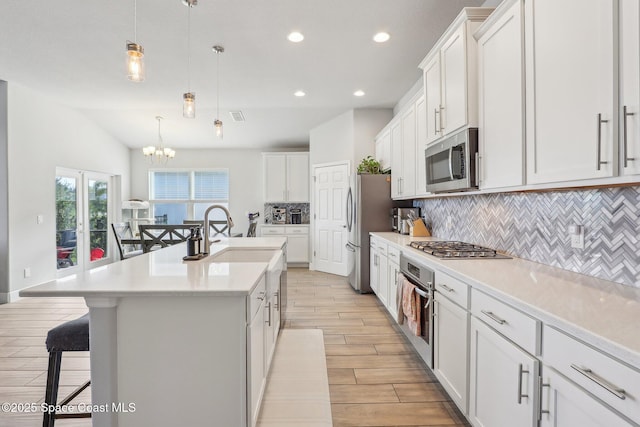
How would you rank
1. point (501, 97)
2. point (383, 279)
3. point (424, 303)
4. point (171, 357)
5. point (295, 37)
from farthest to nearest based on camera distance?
point (383, 279) → point (295, 37) → point (424, 303) → point (501, 97) → point (171, 357)

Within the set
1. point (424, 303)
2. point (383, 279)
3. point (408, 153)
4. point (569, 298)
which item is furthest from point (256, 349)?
point (408, 153)

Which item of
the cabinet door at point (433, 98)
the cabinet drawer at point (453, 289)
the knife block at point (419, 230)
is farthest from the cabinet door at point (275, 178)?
the cabinet drawer at point (453, 289)

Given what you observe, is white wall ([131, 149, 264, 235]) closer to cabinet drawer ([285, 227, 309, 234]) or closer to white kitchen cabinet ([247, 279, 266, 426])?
cabinet drawer ([285, 227, 309, 234])

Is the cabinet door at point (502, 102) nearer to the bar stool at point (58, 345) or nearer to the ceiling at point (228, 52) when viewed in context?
the ceiling at point (228, 52)

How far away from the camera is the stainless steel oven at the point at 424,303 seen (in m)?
2.21

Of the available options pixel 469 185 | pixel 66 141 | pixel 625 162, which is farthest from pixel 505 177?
pixel 66 141

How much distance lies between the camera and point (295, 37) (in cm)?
327

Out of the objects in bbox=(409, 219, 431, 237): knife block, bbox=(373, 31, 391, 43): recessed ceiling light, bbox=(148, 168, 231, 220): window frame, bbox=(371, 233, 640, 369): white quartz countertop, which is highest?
→ bbox=(373, 31, 391, 43): recessed ceiling light

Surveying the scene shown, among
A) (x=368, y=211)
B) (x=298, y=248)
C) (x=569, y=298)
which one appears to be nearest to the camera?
(x=569, y=298)

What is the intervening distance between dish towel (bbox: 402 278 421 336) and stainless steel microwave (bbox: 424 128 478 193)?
0.82m

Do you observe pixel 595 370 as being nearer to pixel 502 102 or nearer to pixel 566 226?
pixel 566 226

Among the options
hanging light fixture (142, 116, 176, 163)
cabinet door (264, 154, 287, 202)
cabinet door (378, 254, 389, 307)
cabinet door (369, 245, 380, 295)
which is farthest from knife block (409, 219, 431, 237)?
hanging light fixture (142, 116, 176, 163)

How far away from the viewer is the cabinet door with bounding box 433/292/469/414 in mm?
1727

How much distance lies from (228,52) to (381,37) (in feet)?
5.43
